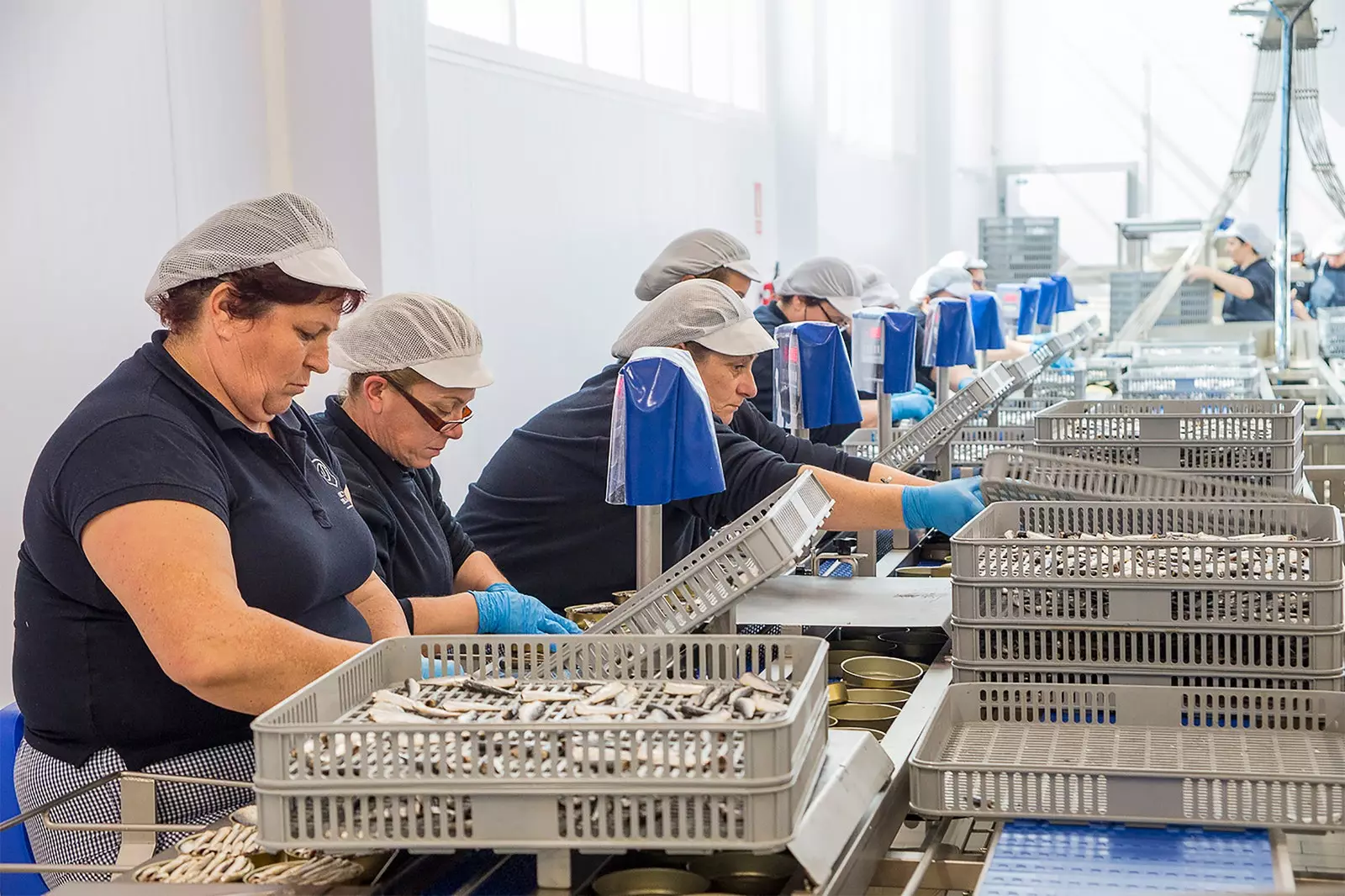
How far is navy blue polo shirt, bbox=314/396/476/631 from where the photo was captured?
8.02 ft

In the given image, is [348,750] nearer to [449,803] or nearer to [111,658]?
[449,803]

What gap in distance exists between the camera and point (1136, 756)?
1.59 m

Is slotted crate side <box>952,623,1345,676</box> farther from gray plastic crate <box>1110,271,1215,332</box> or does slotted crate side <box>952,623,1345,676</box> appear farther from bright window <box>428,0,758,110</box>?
gray plastic crate <box>1110,271,1215,332</box>

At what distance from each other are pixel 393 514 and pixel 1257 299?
692 centimetres

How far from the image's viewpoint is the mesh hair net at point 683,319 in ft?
9.54

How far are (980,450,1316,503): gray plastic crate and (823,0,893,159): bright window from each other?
7.79m

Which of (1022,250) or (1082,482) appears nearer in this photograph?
(1082,482)

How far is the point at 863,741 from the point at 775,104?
752cm

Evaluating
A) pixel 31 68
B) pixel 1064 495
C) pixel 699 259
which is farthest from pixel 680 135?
pixel 1064 495

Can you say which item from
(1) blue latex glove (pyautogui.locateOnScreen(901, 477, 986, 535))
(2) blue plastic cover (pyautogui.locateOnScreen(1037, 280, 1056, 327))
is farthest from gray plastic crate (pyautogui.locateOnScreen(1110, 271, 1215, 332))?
(1) blue latex glove (pyautogui.locateOnScreen(901, 477, 986, 535))

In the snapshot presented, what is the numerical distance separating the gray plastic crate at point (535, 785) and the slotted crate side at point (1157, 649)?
0.69 metres

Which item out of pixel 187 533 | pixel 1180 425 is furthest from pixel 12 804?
pixel 1180 425

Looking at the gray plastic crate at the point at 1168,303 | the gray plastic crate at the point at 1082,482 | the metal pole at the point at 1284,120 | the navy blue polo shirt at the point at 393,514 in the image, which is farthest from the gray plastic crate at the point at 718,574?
the gray plastic crate at the point at 1168,303

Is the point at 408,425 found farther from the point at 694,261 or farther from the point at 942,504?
the point at 694,261
